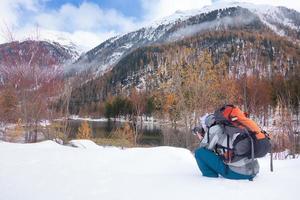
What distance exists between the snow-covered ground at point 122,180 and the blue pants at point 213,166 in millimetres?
119

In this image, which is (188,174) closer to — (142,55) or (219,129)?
(219,129)

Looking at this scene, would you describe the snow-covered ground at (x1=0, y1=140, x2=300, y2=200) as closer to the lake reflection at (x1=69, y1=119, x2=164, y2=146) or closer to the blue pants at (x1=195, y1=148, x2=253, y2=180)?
the blue pants at (x1=195, y1=148, x2=253, y2=180)

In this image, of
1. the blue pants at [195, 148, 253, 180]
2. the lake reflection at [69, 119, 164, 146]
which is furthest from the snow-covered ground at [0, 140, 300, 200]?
the lake reflection at [69, 119, 164, 146]

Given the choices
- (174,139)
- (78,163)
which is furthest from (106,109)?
(78,163)

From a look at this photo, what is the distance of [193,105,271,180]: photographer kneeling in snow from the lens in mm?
4590

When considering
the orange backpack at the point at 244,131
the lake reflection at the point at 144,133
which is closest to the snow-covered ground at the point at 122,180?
the orange backpack at the point at 244,131

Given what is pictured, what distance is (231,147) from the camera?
184 inches

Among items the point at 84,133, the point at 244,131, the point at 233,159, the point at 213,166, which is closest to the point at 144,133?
the point at 84,133

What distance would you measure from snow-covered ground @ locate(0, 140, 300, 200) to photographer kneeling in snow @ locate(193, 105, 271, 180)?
6.8 inches

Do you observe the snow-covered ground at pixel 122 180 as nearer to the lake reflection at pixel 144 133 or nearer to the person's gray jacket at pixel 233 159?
the person's gray jacket at pixel 233 159

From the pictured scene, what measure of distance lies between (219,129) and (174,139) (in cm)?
1457

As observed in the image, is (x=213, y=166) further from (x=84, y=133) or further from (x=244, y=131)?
(x=84, y=133)

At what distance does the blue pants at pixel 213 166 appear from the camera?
471cm

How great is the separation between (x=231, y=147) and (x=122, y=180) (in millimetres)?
1489
